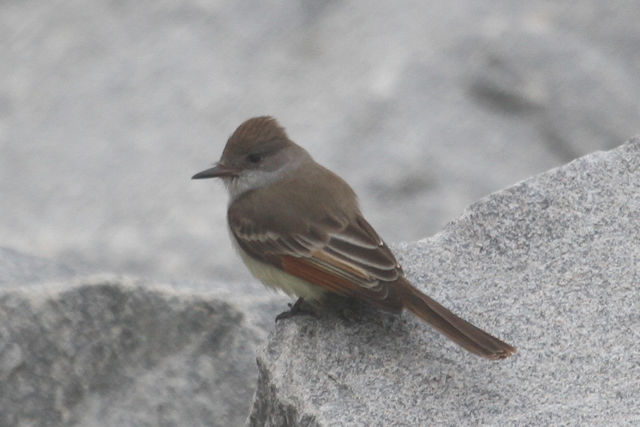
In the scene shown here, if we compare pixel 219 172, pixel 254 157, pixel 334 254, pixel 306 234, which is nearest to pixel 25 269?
pixel 219 172

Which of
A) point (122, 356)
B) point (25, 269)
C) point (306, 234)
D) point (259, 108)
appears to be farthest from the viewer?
point (259, 108)

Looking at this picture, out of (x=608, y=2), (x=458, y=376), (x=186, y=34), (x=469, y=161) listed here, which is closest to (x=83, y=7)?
(x=186, y=34)

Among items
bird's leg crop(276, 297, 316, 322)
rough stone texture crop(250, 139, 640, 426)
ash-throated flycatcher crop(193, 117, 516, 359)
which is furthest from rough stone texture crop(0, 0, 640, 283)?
bird's leg crop(276, 297, 316, 322)

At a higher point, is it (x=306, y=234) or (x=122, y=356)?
(x=306, y=234)

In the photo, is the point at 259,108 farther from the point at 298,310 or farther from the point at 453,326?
the point at 453,326

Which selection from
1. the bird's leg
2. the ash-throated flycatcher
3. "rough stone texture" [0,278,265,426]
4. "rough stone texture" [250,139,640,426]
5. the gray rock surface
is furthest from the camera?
the gray rock surface

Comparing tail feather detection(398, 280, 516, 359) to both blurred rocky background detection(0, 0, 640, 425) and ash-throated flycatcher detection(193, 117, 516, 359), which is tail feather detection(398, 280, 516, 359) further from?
blurred rocky background detection(0, 0, 640, 425)

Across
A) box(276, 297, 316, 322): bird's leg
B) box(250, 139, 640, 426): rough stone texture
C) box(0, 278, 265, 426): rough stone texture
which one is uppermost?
box(250, 139, 640, 426): rough stone texture
